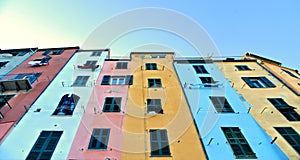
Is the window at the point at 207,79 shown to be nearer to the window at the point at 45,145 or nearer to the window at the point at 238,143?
the window at the point at 238,143

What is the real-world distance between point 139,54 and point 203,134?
13.0 meters

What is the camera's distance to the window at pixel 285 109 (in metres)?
15.5

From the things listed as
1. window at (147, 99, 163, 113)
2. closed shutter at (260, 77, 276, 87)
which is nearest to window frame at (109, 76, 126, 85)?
window at (147, 99, 163, 113)

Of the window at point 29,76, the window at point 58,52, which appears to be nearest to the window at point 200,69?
the window at point 29,76

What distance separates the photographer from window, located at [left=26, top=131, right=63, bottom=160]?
12.1m

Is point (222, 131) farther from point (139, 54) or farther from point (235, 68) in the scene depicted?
point (139, 54)

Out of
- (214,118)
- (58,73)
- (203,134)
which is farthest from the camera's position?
(58,73)

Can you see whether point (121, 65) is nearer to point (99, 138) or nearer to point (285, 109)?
point (99, 138)

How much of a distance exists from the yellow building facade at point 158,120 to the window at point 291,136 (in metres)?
5.50

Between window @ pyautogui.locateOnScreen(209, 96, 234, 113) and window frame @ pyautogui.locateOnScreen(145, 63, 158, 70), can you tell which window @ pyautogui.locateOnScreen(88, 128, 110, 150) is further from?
window frame @ pyautogui.locateOnScreen(145, 63, 158, 70)

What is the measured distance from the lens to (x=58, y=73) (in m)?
19.9

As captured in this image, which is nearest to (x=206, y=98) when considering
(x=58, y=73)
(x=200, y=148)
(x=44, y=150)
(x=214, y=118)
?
(x=214, y=118)

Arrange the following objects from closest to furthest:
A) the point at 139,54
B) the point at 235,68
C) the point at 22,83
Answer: the point at 22,83 < the point at 235,68 < the point at 139,54

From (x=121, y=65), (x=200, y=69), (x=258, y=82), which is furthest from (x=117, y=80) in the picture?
(x=258, y=82)
